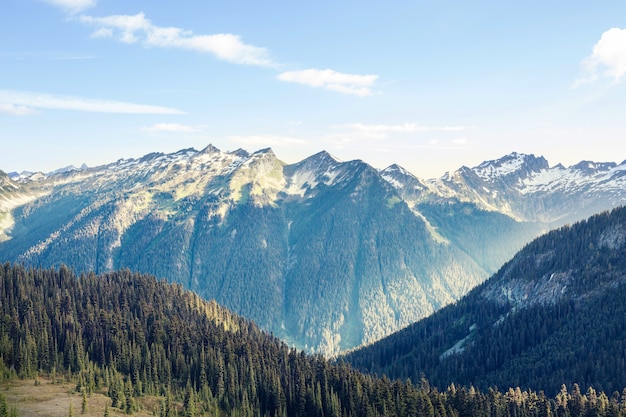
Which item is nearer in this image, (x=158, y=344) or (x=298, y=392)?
(x=298, y=392)

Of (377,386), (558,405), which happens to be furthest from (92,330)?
(558,405)

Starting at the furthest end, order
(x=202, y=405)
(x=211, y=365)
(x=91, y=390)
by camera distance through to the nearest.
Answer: (x=211, y=365)
(x=202, y=405)
(x=91, y=390)

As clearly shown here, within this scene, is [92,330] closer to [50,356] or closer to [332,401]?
[50,356]

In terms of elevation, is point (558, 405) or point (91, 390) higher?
point (91, 390)

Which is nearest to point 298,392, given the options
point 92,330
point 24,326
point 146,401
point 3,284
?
point 146,401

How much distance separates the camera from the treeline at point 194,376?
154250mm

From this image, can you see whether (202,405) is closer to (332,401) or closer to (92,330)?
(332,401)

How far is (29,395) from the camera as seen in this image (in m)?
134

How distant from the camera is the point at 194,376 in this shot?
173625 mm

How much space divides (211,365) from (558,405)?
113312mm

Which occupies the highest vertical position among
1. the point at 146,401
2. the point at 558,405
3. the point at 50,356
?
the point at 50,356

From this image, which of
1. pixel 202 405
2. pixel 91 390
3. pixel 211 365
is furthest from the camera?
pixel 211 365

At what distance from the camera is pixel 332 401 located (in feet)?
523

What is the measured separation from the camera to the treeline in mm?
154250
